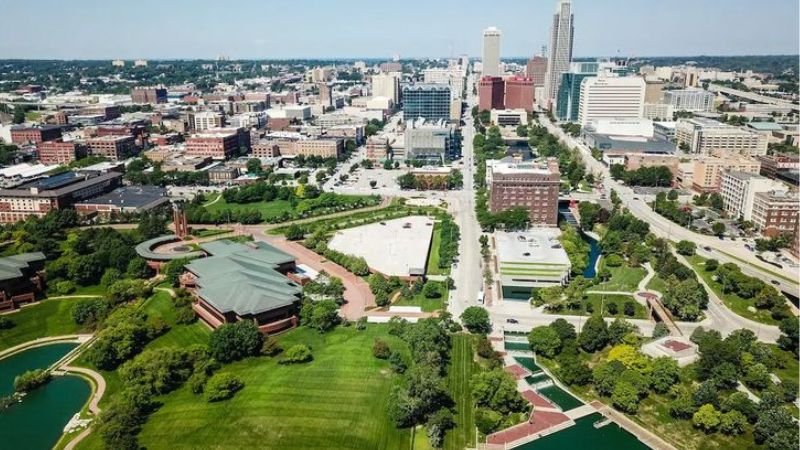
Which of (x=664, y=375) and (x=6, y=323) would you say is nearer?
(x=664, y=375)

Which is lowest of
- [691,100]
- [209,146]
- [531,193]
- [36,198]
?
[36,198]

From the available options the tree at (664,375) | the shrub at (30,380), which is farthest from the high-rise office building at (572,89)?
the shrub at (30,380)

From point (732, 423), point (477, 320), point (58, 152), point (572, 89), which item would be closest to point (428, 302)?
point (477, 320)

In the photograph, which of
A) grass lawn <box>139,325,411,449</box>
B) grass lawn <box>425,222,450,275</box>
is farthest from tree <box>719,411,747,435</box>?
grass lawn <box>425,222,450,275</box>

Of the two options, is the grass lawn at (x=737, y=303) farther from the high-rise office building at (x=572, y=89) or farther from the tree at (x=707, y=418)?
the high-rise office building at (x=572, y=89)

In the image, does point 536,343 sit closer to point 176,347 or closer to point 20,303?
point 176,347

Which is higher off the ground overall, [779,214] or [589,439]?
[779,214]

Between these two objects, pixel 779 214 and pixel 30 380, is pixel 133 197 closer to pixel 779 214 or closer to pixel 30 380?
pixel 30 380
